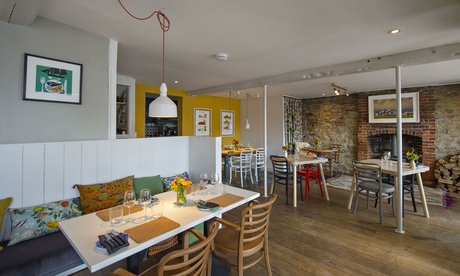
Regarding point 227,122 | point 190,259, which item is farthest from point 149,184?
point 227,122

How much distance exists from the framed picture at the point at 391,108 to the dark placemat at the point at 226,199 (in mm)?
5499

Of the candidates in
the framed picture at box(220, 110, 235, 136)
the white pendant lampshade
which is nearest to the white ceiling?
the white pendant lampshade

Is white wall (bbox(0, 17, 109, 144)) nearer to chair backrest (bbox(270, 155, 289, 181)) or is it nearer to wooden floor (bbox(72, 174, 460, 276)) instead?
wooden floor (bbox(72, 174, 460, 276))

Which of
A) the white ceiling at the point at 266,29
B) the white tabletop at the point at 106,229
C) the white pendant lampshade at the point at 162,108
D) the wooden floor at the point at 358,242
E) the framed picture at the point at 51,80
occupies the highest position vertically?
the white ceiling at the point at 266,29

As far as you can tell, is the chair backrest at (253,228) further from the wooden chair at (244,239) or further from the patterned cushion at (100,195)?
the patterned cushion at (100,195)

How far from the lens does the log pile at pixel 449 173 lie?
15.4 ft

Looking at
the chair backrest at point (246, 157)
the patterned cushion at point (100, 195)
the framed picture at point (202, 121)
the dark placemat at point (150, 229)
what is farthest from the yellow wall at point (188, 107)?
the dark placemat at point (150, 229)

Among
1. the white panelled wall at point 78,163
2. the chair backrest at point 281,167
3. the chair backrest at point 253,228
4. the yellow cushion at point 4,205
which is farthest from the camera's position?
the chair backrest at point 281,167

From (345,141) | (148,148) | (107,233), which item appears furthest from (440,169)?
(107,233)

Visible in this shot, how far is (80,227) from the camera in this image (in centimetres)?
152

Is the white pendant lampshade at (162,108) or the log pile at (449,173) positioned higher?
the white pendant lampshade at (162,108)

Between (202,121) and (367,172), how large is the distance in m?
4.53

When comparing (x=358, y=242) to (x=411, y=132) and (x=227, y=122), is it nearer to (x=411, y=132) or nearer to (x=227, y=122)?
(x=411, y=132)

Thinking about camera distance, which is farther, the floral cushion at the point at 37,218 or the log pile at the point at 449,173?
the log pile at the point at 449,173
